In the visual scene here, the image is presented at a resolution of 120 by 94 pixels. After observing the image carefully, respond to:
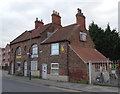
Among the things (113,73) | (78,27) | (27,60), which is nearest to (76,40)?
(78,27)

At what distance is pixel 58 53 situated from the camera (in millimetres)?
21438

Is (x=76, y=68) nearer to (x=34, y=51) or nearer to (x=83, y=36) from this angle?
(x=83, y=36)

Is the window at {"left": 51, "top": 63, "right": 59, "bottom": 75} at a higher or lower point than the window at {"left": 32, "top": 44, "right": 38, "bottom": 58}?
lower

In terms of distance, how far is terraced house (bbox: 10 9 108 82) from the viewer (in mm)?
19359

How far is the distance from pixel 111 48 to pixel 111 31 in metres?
5.40

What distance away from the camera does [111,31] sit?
3481 cm

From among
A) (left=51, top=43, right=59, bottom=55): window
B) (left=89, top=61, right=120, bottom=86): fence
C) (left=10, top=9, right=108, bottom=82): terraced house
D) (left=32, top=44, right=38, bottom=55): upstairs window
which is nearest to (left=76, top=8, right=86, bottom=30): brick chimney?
(left=10, top=9, right=108, bottom=82): terraced house

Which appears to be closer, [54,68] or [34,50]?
[54,68]

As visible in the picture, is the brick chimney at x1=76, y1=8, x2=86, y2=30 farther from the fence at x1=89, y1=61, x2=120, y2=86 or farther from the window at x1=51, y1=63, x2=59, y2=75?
the fence at x1=89, y1=61, x2=120, y2=86

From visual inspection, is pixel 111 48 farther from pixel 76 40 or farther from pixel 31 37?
pixel 31 37

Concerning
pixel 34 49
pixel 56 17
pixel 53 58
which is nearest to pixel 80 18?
pixel 56 17

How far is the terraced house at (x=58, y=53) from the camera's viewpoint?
19.4m

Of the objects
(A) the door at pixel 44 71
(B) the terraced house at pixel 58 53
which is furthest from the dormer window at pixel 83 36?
(A) the door at pixel 44 71

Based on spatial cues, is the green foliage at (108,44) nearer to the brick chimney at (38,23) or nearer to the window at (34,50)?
the brick chimney at (38,23)
